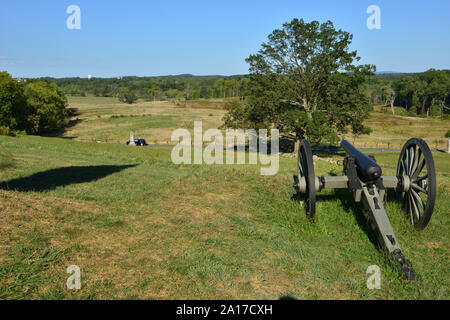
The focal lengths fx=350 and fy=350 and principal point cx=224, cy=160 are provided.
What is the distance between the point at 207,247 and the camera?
6.20 m

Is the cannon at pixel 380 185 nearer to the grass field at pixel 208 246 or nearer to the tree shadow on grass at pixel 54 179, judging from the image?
the grass field at pixel 208 246

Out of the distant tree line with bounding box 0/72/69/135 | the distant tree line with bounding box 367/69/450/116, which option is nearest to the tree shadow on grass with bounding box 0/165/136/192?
the distant tree line with bounding box 0/72/69/135

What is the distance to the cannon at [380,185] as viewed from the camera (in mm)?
6387

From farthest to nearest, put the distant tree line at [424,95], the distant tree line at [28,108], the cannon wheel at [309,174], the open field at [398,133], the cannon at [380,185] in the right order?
the distant tree line at [424,95]
the open field at [398,133]
the distant tree line at [28,108]
the cannon wheel at [309,174]
the cannon at [380,185]

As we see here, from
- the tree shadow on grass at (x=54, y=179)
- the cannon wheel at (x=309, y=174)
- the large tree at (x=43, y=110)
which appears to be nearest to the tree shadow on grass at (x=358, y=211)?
the cannon wheel at (x=309, y=174)

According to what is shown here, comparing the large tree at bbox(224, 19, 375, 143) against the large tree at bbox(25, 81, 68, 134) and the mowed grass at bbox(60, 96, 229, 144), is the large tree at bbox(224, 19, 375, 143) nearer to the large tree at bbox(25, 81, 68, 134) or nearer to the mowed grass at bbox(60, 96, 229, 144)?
the mowed grass at bbox(60, 96, 229, 144)

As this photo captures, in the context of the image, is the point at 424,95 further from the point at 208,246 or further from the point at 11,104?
the point at 208,246

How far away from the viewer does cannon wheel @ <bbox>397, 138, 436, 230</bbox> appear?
270 inches

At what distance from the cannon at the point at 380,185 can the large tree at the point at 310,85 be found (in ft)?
74.9

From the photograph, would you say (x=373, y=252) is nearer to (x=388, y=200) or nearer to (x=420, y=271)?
(x=420, y=271)

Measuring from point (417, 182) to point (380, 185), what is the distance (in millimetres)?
1222

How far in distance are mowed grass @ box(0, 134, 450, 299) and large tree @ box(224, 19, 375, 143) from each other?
73.7 feet
